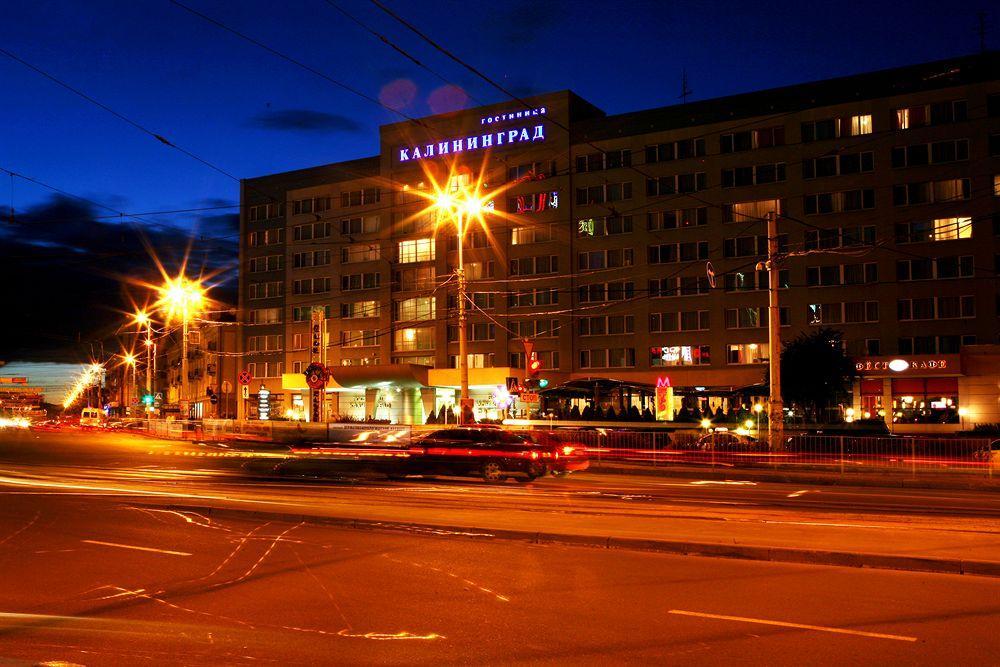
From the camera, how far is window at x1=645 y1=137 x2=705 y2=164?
2441 inches

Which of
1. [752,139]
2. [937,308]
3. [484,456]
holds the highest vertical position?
[752,139]

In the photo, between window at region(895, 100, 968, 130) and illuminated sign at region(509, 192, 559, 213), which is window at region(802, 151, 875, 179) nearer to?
window at region(895, 100, 968, 130)

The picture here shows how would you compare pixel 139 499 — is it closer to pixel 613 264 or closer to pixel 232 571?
pixel 232 571

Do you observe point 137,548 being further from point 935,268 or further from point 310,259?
point 310,259

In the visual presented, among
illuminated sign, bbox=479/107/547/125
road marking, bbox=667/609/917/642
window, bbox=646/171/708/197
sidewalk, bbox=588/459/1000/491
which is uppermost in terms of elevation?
illuminated sign, bbox=479/107/547/125

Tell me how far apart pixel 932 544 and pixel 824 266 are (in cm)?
4932

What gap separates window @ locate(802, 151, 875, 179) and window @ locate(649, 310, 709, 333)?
36.9 ft

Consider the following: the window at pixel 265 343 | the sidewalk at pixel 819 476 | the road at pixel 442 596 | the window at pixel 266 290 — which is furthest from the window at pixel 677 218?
the road at pixel 442 596

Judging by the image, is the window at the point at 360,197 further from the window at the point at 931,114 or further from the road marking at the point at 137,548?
the road marking at the point at 137,548

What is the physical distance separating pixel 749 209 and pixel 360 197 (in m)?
32.1

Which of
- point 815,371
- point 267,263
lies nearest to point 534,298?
point 815,371

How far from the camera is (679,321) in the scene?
62.6 meters

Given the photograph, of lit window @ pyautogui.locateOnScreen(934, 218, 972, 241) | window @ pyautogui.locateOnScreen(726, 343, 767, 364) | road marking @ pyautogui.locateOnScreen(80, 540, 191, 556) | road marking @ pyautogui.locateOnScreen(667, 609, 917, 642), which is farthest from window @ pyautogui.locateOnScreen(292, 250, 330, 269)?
road marking @ pyautogui.locateOnScreen(667, 609, 917, 642)

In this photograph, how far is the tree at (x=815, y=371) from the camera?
156 ft
